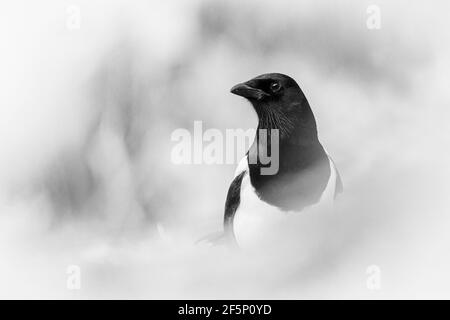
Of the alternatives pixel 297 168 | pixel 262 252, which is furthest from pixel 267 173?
pixel 262 252

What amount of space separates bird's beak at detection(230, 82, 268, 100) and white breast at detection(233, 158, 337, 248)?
0.20m

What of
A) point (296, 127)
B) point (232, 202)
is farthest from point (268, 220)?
point (296, 127)

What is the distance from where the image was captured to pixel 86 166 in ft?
7.75

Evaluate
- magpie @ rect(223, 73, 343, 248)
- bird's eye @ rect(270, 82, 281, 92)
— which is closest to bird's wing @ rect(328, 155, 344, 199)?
magpie @ rect(223, 73, 343, 248)

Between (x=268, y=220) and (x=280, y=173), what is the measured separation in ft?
0.40

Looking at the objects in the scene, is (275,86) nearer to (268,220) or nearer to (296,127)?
(296,127)

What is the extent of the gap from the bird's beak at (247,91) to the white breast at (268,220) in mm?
204

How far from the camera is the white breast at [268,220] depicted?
2096 mm

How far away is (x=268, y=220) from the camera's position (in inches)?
82.7

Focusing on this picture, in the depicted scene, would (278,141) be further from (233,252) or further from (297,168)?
(233,252)

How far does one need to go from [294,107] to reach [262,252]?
0.38 meters

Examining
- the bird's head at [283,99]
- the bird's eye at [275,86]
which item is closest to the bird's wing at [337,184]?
the bird's head at [283,99]

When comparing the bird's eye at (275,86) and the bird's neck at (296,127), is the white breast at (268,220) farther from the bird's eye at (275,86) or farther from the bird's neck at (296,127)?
the bird's eye at (275,86)

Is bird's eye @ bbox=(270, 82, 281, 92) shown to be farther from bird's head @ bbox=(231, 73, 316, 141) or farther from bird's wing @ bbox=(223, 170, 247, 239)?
bird's wing @ bbox=(223, 170, 247, 239)
